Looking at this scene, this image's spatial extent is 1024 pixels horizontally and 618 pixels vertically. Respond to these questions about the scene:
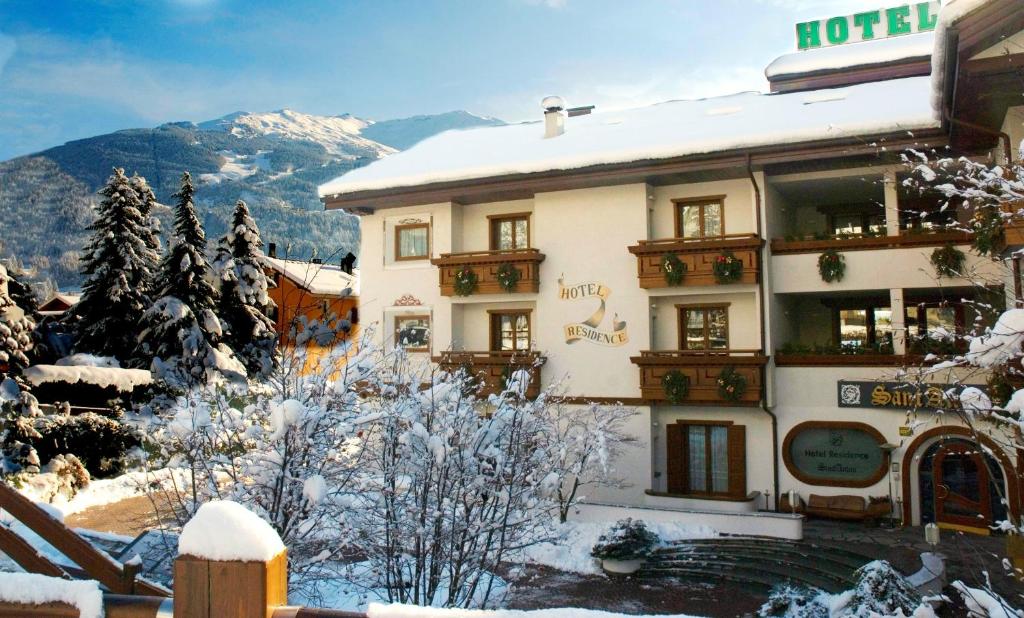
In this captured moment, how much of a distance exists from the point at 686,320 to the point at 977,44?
444 inches

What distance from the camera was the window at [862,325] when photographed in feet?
74.0

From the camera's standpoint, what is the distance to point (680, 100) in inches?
1136

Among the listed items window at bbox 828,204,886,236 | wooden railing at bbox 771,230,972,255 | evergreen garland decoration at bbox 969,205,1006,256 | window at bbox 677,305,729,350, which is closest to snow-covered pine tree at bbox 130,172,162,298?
window at bbox 677,305,729,350

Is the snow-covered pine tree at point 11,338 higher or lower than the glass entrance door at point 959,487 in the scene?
higher

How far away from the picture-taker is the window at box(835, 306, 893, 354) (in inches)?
888

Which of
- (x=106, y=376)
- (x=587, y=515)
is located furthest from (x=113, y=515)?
(x=587, y=515)

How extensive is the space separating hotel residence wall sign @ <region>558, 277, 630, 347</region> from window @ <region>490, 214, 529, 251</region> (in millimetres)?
2232

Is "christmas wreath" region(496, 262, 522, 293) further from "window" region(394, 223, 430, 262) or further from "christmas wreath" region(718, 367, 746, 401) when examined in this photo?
"christmas wreath" region(718, 367, 746, 401)

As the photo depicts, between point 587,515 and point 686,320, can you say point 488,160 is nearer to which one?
point 686,320

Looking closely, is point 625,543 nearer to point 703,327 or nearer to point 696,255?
point 703,327

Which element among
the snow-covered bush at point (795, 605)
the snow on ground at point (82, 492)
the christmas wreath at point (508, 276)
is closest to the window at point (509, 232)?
the christmas wreath at point (508, 276)

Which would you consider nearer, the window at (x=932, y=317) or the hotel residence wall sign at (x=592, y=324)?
the window at (x=932, y=317)

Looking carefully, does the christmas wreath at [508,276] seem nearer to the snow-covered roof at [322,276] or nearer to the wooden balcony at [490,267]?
the wooden balcony at [490,267]

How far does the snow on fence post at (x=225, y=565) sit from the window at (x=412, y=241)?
2320cm
